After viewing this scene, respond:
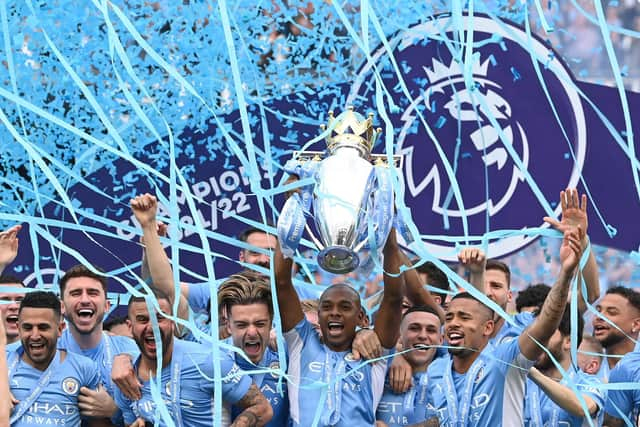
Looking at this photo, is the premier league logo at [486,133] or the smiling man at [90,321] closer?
the smiling man at [90,321]

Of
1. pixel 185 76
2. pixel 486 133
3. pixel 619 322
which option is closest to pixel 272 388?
pixel 619 322

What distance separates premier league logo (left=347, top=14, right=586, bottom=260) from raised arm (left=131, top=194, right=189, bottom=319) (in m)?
1.56

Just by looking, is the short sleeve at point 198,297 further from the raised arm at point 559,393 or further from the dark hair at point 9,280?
the raised arm at point 559,393

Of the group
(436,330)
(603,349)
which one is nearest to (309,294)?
(436,330)

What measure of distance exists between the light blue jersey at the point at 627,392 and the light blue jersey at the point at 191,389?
1.45m

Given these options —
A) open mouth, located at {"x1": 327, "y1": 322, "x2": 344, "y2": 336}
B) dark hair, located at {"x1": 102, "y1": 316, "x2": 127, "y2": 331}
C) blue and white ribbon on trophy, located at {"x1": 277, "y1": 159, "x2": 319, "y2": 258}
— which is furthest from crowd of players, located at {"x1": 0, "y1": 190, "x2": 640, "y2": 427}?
dark hair, located at {"x1": 102, "y1": 316, "x2": 127, "y2": 331}

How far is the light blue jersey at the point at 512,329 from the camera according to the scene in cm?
609

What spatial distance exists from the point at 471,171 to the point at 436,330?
1.40m

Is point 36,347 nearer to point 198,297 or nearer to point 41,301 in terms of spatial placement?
point 41,301

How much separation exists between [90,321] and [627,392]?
225 centimetres

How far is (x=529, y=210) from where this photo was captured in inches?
291

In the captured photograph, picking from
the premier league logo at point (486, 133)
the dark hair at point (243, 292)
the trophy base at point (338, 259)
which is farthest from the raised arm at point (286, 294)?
the premier league logo at point (486, 133)

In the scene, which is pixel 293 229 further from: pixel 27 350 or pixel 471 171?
pixel 471 171

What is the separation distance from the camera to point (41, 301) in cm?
623
